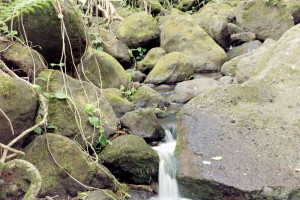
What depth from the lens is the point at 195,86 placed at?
7426 millimetres

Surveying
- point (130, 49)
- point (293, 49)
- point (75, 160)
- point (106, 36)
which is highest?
point (293, 49)

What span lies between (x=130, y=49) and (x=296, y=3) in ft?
18.1

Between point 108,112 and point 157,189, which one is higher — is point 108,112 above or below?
above

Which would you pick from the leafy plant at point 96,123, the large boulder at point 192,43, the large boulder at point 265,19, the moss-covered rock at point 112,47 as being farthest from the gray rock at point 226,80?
the leafy plant at point 96,123

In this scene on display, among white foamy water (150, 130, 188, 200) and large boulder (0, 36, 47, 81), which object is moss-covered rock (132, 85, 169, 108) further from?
large boulder (0, 36, 47, 81)

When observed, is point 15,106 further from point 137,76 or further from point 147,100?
point 137,76

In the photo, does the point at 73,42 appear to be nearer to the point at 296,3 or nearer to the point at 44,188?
the point at 44,188

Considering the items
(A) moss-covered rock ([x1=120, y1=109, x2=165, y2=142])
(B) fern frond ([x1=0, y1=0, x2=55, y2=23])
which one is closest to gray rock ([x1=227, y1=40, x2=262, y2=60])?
(A) moss-covered rock ([x1=120, y1=109, x2=165, y2=142])

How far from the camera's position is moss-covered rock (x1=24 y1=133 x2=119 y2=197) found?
332 centimetres

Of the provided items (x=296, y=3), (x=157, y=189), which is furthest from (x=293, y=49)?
(x=296, y=3)

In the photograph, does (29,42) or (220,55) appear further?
(220,55)

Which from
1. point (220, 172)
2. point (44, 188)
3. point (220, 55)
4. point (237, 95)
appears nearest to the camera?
point (44, 188)

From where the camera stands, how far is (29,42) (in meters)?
4.23

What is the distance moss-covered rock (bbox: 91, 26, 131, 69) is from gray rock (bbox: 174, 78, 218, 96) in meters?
1.61
